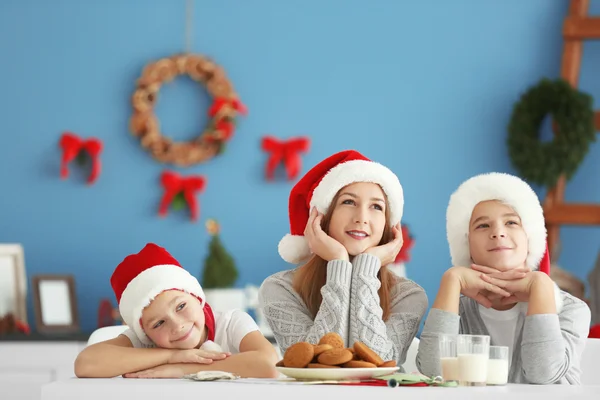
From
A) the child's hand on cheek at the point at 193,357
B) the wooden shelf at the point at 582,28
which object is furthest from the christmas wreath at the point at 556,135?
the child's hand on cheek at the point at 193,357

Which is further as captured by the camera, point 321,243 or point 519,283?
point 321,243

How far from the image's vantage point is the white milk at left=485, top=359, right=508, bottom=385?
5.11ft

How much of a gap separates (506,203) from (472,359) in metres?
0.68

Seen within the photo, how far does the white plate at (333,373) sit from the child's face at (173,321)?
1.77ft

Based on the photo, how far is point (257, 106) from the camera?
4.12 metres

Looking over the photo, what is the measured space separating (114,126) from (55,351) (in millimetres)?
1048

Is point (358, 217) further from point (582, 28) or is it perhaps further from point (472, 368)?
point (582, 28)

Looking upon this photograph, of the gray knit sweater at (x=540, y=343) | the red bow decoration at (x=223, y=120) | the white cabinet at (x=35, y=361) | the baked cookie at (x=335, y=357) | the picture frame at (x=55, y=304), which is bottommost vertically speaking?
the white cabinet at (x=35, y=361)

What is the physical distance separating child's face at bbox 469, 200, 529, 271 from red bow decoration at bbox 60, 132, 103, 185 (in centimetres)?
227

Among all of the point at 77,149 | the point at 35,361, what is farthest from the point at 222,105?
the point at 35,361

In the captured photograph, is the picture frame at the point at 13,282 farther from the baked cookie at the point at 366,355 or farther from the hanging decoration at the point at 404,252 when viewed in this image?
the baked cookie at the point at 366,355

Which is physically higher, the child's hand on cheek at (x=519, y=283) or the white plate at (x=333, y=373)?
the child's hand on cheek at (x=519, y=283)

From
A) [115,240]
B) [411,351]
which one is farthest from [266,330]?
[411,351]

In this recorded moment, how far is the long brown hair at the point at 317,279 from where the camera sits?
7.22ft
